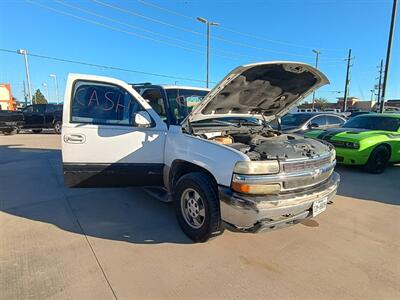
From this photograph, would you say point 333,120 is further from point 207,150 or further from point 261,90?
point 207,150

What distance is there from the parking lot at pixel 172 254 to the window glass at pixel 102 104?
1.46m

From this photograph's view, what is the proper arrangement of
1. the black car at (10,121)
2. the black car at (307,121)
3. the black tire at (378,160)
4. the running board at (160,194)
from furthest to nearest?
1. the black car at (10,121)
2. the black car at (307,121)
3. the black tire at (378,160)
4. the running board at (160,194)

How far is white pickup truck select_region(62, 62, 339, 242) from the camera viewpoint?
2875 millimetres

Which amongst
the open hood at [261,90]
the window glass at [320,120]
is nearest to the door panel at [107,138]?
the open hood at [261,90]

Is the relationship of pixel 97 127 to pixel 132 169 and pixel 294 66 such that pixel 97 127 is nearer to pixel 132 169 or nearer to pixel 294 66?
pixel 132 169

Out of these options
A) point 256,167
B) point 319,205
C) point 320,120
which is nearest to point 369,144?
point 320,120

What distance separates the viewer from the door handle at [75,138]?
3.63 metres

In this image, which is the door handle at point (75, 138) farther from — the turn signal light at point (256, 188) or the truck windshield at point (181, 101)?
the turn signal light at point (256, 188)

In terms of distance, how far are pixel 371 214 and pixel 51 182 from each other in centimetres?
613

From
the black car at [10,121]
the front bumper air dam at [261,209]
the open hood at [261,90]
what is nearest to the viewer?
the front bumper air dam at [261,209]

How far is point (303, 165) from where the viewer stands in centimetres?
311

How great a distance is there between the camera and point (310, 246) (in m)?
3.33

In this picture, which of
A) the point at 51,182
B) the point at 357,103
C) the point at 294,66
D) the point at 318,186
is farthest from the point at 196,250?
the point at 357,103

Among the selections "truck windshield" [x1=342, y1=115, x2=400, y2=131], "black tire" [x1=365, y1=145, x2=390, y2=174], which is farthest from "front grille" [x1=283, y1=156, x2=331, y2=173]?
"truck windshield" [x1=342, y1=115, x2=400, y2=131]
